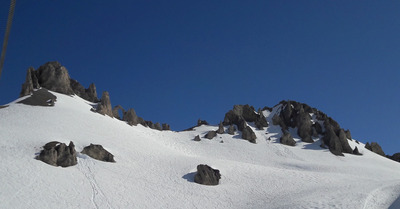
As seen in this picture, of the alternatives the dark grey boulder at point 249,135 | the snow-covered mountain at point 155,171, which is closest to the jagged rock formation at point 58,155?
the snow-covered mountain at point 155,171

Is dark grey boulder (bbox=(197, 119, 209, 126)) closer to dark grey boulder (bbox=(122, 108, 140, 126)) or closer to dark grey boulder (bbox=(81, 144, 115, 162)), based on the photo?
dark grey boulder (bbox=(122, 108, 140, 126))

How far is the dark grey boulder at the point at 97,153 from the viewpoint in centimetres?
3409

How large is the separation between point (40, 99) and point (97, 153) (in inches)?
1051

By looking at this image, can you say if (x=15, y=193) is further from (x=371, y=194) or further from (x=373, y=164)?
(x=373, y=164)

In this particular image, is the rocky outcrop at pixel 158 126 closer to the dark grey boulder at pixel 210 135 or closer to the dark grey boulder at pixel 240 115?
the dark grey boulder at pixel 210 135

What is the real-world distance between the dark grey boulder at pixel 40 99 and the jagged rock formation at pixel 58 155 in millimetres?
23417

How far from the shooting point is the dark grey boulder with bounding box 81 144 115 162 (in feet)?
112

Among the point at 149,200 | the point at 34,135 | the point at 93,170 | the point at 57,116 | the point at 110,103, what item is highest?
the point at 110,103

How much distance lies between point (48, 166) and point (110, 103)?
128 feet

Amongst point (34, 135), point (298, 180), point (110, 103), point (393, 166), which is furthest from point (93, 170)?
point (393, 166)

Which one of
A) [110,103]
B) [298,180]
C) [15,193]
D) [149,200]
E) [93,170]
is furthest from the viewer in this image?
[110,103]

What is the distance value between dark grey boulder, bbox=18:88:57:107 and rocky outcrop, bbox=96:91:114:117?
9.12 m

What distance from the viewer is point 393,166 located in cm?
5897

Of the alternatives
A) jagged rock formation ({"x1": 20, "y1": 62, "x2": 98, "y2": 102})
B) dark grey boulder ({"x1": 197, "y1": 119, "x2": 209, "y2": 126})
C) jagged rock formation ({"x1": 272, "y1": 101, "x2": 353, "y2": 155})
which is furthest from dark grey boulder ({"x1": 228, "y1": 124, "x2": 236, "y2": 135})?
jagged rock formation ({"x1": 20, "y1": 62, "x2": 98, "y2": 102})
